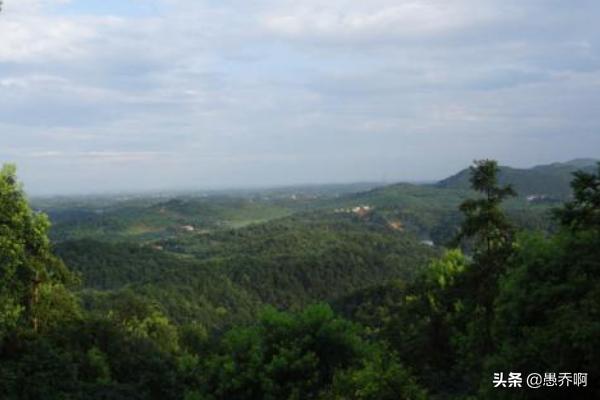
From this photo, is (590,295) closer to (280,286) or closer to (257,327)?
(257,327)

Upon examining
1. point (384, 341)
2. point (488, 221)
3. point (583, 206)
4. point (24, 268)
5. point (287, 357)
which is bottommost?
point (384, 341)

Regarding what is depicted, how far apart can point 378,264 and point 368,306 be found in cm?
8505

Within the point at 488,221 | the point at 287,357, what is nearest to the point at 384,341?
the point at 287,357

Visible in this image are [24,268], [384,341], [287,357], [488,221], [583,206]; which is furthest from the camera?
[384,341]

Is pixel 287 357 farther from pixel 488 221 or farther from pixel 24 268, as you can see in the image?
pixel 24 268

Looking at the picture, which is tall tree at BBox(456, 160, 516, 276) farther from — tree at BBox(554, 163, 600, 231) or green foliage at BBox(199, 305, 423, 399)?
green foliage at BBox(199, 305, 423, 399)

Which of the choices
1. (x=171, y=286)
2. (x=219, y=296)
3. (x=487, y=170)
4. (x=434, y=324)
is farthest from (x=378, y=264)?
(x=487, y=170)

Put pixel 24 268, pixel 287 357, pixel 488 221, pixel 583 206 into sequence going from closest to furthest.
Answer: pixel 583 206 < pixel 488 221 < pixel 287 357 < pixel 24 268

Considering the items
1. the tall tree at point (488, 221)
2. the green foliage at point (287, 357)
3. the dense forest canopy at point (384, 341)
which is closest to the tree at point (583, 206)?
the dense forest canopy at point (384, 341)

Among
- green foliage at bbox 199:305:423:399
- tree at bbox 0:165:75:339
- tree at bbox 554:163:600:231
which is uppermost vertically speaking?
tree at bbox 554:163:600:231

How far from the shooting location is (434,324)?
111 feet

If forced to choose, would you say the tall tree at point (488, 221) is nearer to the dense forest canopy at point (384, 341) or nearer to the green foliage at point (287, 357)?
the dense forest canopy at point (384, 341)

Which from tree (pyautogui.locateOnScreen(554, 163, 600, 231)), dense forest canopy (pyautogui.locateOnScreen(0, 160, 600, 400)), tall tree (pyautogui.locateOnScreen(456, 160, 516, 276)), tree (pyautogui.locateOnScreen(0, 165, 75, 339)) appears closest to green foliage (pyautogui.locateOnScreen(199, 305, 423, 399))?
dense forest canopy (pyautogui.locateOnScreen(0, 160, 600, 400))

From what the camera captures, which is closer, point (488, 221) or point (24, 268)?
point (488, 221)
